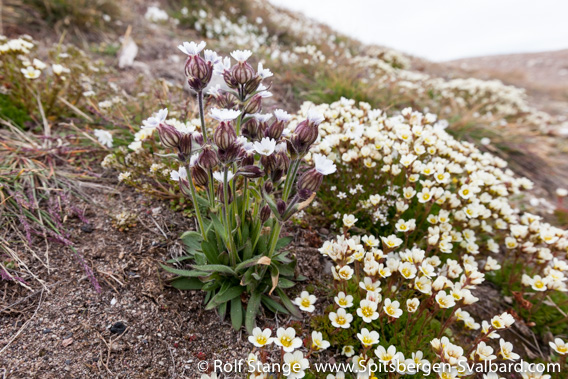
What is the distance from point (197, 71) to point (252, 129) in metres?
0.41

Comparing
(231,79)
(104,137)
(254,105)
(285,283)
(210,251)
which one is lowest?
(285,283)

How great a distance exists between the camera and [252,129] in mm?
1769

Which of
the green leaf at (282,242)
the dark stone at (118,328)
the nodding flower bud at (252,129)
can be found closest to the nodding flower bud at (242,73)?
the nodding flower bud at (252,129)

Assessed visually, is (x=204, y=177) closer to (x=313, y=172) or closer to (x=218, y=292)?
(x=313, y=172)

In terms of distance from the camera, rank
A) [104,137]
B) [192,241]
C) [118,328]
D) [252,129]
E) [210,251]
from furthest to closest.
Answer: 1. [104,137]
2. [192,241]
3. [210,251]
4. [118,328]
5. [252,129]

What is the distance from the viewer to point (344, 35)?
1000 centimetres

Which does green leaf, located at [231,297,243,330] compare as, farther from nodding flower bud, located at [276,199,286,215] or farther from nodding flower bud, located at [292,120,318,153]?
nodding flower bud, located at [292,120,318,153]

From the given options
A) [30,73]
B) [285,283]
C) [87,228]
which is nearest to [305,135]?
[285,283]

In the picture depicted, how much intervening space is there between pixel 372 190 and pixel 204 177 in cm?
162

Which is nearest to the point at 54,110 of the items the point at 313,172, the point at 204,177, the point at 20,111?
the point at 20,111

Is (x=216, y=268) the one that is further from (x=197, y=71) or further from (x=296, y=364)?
(x=197, y=71)

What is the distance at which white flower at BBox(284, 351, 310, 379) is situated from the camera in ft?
5.30

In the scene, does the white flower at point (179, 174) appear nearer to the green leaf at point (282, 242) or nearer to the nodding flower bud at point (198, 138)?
the nodding flower bud at point (198, 138)

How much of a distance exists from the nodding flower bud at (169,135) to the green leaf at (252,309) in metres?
1.03
